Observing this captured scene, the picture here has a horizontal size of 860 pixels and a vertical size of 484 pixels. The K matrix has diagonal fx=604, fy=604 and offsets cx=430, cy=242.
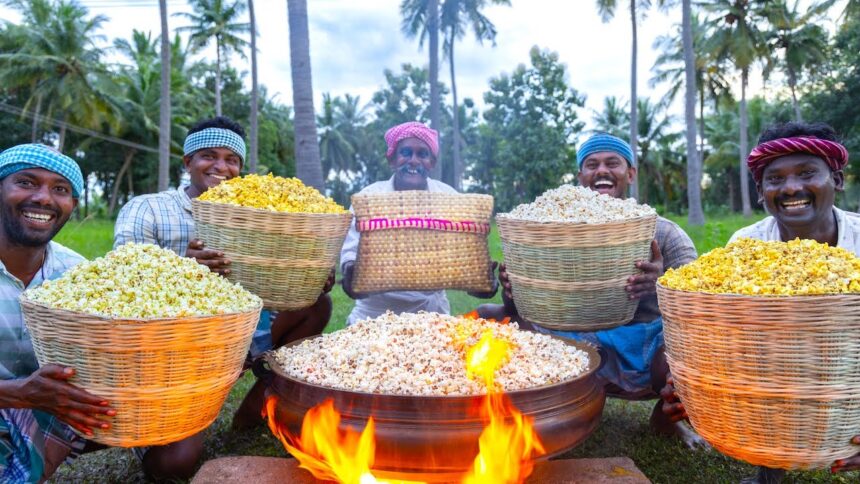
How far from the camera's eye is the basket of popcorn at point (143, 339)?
5.97 feet

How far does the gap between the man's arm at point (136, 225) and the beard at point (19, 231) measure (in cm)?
49

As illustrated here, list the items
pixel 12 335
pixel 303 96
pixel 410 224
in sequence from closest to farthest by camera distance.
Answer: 1. pixel 12 335
2. pixel 410 224
3. pixel 303 96

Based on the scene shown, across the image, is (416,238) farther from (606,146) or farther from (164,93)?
(164,93)

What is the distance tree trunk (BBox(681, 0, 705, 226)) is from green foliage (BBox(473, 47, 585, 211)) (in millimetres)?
9028

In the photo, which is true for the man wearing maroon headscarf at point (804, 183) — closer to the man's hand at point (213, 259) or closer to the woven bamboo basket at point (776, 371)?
the woven bamboo basket at point (776, 371)

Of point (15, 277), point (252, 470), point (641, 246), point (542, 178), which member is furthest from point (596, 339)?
point (542, 178)

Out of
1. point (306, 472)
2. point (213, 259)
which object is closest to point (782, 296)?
point (306, 472)

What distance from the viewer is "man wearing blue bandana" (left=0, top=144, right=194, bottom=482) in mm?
2305

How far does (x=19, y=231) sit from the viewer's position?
2400 mm

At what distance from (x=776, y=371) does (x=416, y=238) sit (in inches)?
66.6

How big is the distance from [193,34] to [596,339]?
2368 cm

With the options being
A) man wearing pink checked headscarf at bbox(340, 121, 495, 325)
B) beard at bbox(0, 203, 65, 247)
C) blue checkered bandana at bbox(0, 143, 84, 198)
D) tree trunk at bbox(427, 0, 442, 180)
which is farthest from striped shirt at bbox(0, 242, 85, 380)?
tree trunk at bbox(427, 0, 442, 180)

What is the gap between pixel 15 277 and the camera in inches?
95.7

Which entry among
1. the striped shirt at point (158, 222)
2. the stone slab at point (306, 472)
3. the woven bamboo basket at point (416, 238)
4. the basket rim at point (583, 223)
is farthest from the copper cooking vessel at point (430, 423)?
the striped shirt at point (158, 222)
